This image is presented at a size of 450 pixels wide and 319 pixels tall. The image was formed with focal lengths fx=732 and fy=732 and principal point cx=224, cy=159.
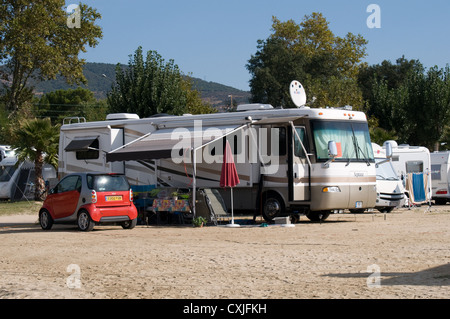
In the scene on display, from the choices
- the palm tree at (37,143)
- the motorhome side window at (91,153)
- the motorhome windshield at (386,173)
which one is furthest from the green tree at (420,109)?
the motorhome side window at (91,153)

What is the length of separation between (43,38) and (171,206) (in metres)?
28.6

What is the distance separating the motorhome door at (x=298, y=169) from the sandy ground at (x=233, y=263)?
1386 mm

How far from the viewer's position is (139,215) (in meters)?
20.3

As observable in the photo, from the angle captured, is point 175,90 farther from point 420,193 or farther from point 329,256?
point 329,256

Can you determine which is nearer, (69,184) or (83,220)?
(83,220)

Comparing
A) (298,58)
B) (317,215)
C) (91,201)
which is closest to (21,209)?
(91,201)

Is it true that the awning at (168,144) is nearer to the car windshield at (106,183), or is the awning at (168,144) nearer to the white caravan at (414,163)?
the car windshield at (106,183)

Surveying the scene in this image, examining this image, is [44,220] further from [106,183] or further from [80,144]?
[80,144]

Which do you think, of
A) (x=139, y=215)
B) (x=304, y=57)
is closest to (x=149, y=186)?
(x=139, y=215)

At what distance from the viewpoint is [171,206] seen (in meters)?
19.2

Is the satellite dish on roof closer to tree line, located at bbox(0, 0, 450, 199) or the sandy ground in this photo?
the sandy ground

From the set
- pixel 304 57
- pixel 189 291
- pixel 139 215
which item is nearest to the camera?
pixel 189 291

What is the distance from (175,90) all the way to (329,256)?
2796 cm

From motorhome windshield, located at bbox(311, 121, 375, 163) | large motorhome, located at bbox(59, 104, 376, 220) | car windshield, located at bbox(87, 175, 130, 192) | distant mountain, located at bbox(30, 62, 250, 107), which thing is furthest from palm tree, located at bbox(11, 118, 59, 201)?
distant mountain, located at bbox(30, 62, 250, 107)
